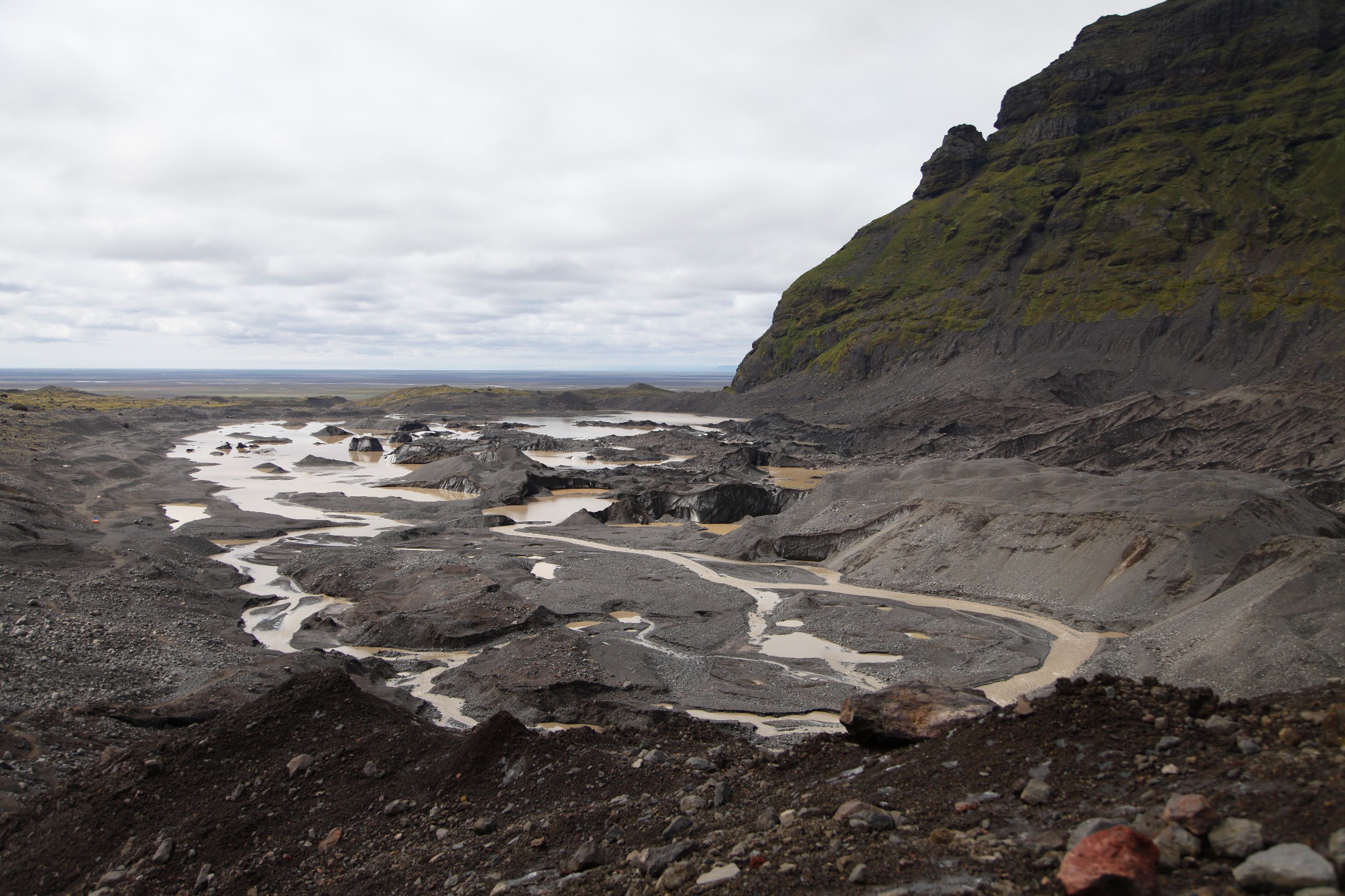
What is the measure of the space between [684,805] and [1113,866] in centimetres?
533

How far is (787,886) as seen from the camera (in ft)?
23.1

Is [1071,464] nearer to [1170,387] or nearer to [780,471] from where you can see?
[780,471]

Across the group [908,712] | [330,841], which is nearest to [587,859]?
[330,841]

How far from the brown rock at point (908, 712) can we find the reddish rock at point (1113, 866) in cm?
518

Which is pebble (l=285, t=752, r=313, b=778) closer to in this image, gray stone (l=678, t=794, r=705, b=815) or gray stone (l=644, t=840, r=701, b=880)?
gray stone (l=678, t=794, r=705, b=815)

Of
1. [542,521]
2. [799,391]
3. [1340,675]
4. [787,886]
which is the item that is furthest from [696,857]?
[799,391]

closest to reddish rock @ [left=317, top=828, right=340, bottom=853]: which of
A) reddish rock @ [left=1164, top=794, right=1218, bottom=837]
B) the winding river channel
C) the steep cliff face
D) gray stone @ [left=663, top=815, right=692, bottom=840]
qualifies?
gray stone @ [left=663, top=815, right=692, bottom=840]

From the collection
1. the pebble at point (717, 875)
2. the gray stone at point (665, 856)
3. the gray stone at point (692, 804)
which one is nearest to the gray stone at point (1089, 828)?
the pebble at point (717, 875)

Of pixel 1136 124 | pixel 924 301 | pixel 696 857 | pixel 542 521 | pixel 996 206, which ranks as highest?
pixel 1136 124

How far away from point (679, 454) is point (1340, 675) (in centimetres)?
6409

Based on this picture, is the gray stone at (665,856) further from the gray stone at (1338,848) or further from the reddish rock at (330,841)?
the gray stone at (1338,848)

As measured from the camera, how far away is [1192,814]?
21.2 ft

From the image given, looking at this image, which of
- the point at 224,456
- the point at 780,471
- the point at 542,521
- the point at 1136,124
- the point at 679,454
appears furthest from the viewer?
the point at 1136,124

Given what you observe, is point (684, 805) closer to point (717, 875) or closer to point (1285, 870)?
point (717, 875)
